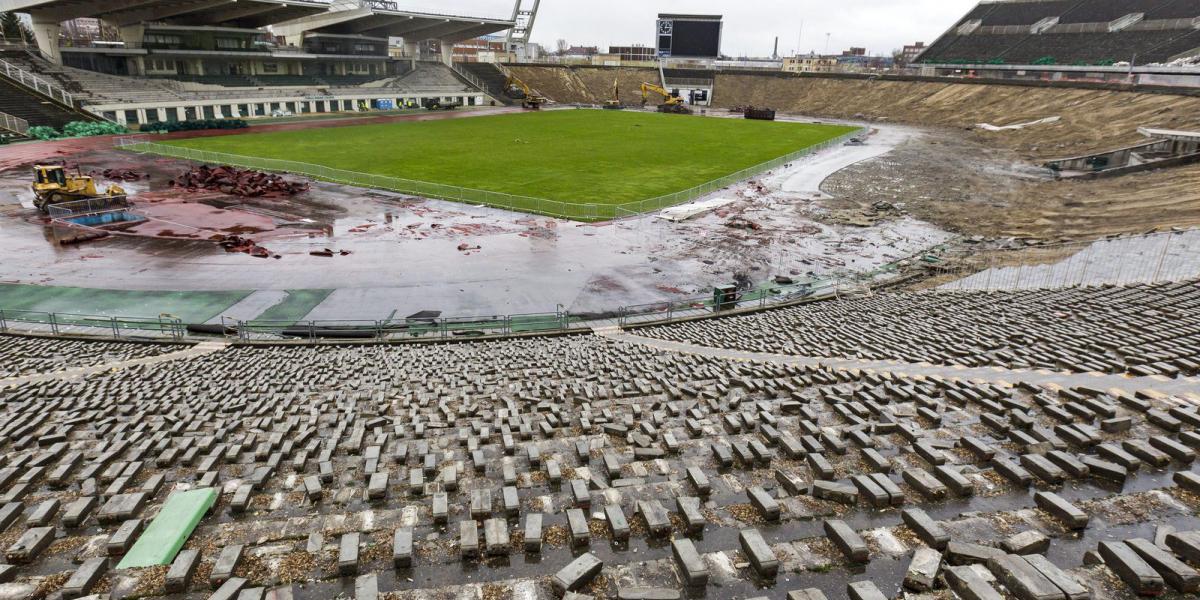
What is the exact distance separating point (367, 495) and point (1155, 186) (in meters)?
52.9

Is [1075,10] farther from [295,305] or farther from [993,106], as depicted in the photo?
[295,305]

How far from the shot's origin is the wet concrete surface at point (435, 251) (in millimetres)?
27062

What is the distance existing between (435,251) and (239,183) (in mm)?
22709

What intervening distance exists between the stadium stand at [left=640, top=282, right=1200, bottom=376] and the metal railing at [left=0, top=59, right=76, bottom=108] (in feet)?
275

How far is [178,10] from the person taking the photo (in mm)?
81688

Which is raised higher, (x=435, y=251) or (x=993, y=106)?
(x=993, y=106)

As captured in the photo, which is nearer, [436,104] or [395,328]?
[395,328]

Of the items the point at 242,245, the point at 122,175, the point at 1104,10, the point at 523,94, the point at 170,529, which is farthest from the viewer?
the point at 523,94

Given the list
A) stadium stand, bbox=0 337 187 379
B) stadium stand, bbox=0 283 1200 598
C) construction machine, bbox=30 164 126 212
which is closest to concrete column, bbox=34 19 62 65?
construction machine, bbox=30 164 126 212

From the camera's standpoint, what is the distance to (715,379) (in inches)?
584

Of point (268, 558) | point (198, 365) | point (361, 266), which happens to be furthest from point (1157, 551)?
point (361, 266)

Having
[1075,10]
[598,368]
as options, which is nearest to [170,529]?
[598,368]

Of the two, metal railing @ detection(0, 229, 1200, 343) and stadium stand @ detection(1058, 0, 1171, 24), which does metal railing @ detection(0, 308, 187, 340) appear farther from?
stadium stand @ detection(1058, 0, 1171, 24)

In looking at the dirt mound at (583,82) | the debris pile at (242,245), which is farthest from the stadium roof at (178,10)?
the debris pile at (242,245)
